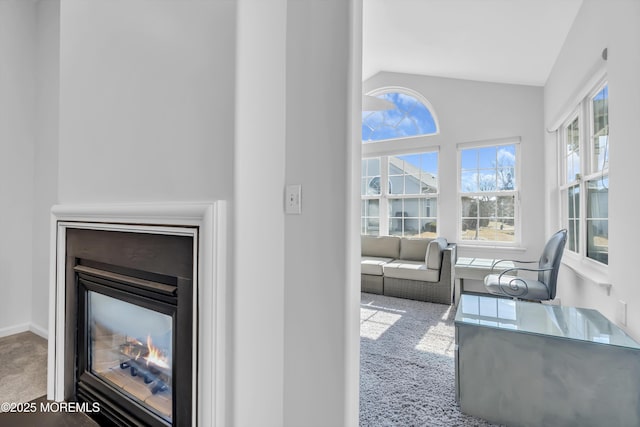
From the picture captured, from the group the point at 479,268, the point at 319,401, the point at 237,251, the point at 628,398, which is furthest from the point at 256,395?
the point at 479,268

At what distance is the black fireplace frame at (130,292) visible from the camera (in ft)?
3.66

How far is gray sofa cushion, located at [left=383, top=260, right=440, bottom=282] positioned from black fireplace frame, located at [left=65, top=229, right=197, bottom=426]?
3.37 meters

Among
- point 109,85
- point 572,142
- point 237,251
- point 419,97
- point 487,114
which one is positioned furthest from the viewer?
point 419,97

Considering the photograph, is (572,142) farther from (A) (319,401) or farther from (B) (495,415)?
(A) (319,401)

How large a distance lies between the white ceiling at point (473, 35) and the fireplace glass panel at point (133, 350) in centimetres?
325

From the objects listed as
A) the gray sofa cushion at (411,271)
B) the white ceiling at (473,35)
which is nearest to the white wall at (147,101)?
the white ceiling at (473,35)

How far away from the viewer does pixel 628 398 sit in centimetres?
139

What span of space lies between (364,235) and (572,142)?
3.01 meters

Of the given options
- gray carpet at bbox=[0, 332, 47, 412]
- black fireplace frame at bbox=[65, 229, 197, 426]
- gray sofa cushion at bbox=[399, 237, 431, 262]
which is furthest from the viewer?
gray sofa cushion at bbox=[399, 237, 431, 262]

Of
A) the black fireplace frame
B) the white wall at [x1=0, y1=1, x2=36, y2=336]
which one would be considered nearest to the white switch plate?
the black fireplace frame

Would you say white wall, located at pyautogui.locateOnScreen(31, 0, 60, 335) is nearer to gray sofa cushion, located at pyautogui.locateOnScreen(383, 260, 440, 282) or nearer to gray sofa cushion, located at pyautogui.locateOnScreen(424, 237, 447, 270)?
gray sofa cushion, located at pyautogui.locateOnScreen(383, 260, 440, 282)

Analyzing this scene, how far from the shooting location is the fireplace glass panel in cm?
128

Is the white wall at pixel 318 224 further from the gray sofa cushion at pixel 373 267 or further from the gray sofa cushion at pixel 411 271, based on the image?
the gray sofa cushion at pixel 373 267

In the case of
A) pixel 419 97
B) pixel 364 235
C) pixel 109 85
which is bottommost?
pixel 364 235
